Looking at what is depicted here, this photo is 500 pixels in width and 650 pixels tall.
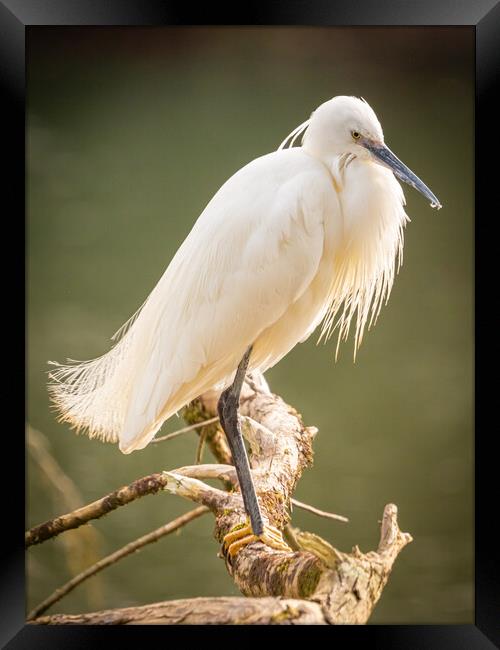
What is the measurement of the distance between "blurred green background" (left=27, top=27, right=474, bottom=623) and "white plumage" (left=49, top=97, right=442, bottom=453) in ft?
0.72

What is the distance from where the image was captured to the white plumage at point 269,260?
1723 millimetres

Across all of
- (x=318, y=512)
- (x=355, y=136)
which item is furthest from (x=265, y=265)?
(x=318, y=512)

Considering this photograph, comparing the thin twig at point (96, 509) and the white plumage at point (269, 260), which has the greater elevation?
the white plumage at point (269, 260)

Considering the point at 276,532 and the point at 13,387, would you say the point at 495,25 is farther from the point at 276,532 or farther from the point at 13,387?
the point at 13,387

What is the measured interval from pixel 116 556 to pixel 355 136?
1.23m

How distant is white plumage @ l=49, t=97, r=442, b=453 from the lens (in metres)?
1.72

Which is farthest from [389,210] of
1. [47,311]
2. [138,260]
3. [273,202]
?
[47,311]

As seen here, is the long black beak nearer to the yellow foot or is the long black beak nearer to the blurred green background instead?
the blurred green background

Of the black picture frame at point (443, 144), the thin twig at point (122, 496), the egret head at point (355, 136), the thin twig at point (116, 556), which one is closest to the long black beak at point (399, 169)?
the egret head at point (355, 136)

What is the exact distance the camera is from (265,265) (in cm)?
172

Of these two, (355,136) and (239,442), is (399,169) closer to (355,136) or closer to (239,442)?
(355,136)

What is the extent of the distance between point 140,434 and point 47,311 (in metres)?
0.45

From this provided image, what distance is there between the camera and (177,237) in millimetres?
2123

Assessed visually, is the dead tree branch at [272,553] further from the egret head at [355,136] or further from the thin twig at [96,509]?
the egret head at [355,136]
